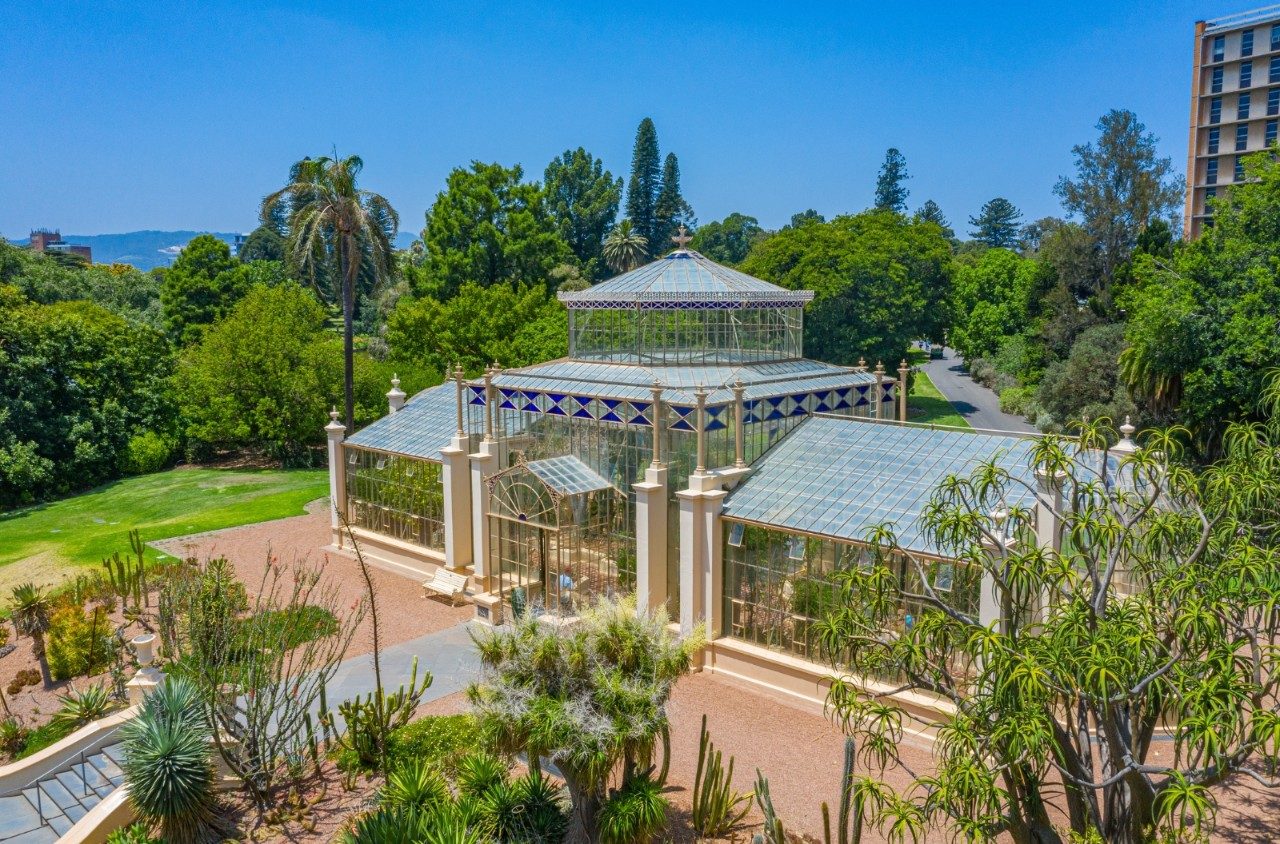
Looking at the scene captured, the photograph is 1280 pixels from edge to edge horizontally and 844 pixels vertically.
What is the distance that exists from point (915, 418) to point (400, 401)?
3489cm

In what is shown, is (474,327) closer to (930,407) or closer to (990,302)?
(930,407)

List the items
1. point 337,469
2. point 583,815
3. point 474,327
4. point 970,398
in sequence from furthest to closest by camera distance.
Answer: point 970,398 → point 474,327 → point 337,469 → point 583,815

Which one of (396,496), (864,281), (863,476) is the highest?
(864,281)

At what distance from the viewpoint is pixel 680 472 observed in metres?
18.6

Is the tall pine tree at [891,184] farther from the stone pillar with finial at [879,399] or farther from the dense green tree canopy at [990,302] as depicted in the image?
the stone pillar with finial at [879,399]

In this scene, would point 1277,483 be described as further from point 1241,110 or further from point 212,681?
point 1241,110

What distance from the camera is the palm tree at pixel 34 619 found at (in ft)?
57.0

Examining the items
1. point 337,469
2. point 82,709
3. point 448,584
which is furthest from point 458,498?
point 82,709

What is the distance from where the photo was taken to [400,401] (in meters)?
27.8

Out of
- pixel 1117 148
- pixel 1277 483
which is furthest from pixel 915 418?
pixel 1277 483

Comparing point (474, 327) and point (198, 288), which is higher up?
point (198, 288)

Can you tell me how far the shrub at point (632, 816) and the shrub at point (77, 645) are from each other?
13.1m

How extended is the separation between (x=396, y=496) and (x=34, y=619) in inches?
368

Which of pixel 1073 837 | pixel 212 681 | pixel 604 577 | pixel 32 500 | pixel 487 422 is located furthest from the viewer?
pixel 32 500
